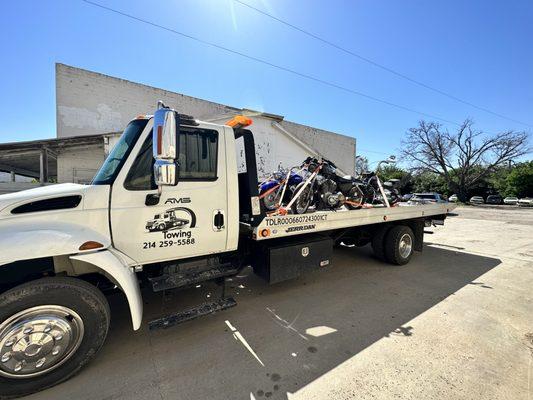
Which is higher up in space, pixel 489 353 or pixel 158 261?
pixel 158 261

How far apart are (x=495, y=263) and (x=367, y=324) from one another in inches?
191

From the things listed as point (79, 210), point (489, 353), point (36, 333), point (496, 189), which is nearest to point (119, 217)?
point (79, 210)

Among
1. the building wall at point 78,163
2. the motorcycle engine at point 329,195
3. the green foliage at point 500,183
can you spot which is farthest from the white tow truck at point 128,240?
the green foliage at point 500,183

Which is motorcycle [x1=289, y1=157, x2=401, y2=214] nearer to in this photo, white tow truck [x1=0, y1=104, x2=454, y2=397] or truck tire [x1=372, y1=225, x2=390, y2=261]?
truck tire [x1=372, y1=225, x2=390, y2=261]

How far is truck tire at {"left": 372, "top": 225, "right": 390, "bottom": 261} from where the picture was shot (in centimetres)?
563

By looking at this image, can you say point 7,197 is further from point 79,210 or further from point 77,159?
point 77,159

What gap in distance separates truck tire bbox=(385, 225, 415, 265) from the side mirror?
4960mm

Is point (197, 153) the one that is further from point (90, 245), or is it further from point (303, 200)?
point (303, 200)

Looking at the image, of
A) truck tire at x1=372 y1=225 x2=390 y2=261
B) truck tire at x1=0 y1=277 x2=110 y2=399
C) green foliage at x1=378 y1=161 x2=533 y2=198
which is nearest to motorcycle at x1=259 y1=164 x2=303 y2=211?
truck tire at x1=372 y1=225 x2=390 y2=261

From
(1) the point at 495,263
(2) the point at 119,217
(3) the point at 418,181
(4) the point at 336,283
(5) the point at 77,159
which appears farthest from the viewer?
(3) the point at 418,181

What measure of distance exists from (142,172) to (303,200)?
2726 mm

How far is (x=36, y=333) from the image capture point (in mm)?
2148

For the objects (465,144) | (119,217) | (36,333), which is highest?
(465,144)

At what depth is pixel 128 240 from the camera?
2.61m
